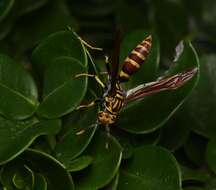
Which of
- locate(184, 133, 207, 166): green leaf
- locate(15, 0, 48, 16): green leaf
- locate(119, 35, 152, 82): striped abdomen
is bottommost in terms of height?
locate(184, 133, 207, 166): green leaf

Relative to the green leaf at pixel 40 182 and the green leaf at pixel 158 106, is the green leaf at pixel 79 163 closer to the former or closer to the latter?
the green leaf at pixel 40 182

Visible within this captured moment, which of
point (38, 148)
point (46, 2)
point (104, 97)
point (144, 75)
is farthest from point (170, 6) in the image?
point (38, 148)

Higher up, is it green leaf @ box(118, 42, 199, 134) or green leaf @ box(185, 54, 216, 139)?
green leaf @ box(118, 42, 199, 134)

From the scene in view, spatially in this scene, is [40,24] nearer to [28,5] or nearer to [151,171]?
[28,5]

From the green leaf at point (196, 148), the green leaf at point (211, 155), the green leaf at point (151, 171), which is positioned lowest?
the green leaf at point (196, 148)

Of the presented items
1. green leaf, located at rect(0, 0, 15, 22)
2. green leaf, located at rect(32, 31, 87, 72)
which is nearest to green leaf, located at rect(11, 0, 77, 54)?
green leaf, located at rect(0, 0, 15, 22)

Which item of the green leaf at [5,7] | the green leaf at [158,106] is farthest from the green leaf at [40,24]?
the green leaf at [158,106]

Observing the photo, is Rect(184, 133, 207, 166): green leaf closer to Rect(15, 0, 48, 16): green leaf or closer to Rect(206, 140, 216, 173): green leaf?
Rect(206, 140, 216, 173): green leaf
